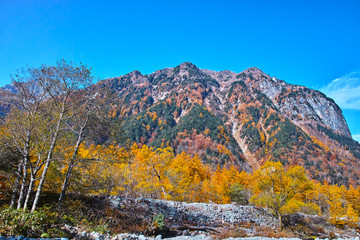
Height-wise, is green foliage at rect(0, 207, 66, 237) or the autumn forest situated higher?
the autumn forest

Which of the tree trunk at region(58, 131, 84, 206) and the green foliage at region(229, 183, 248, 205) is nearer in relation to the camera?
the tree trunk at region(58, 131, 84, 206)

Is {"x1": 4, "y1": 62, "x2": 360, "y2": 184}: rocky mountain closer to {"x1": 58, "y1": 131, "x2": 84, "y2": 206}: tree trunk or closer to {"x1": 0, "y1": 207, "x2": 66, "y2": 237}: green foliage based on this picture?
{"x1": 58, "y1": 131, "x2": 84, "y2": 206}: tree trunk

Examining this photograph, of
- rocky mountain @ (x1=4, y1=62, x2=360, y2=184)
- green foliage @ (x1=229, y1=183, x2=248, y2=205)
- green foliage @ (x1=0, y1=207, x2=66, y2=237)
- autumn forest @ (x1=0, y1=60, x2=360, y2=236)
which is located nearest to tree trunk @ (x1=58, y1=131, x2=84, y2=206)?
autumn forest @ (x1=0, y1=60, x2=360, y2=236)

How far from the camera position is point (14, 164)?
8.86 metres

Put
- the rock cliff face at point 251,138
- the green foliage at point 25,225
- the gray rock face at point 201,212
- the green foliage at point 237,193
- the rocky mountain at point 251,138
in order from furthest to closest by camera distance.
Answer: the rock cliff face at point 251,138 → the rocky mountain at point 251,138 → the green foliage at point 237,193 → the gray rock face at point 201,212 → the green foliage at point 25,225

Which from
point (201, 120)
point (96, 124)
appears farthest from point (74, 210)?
point (201, 120)

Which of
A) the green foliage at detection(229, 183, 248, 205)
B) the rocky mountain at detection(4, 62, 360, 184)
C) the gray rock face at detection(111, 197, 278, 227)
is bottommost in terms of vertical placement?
the gray rock face at detection(111, 197, 278, 227)

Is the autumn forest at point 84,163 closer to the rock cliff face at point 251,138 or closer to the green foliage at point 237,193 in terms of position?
the green foliage at point 237,193

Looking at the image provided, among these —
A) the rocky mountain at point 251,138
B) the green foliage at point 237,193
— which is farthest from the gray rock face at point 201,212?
the rocky mountain at point 251,138

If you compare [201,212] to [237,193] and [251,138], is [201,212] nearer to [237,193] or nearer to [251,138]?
[237,193]

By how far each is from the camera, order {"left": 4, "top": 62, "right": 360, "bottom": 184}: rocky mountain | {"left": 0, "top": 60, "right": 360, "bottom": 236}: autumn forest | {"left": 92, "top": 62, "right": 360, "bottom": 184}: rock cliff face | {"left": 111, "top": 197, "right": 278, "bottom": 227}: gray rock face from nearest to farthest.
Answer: {"left": 0, "top": 60, "right": 360, "bottom": 236}: autumn forest < {"left": 111, "top": 197, "right": 278, "bottom": 227}: gray rock face < {"left": 4, "top": 62, "right": 360, "bottom": 184}: rocky mountain < {"left": 92, "top": 62, "right": 360, "bottom": 184}: rock cliff face

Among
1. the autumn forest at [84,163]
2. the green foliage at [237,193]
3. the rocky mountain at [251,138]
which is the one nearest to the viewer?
the autumn forest at [84,163]

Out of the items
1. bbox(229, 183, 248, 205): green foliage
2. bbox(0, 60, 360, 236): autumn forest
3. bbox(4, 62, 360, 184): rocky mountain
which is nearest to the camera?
bbox(0, 60, 360, 236): autumn forest

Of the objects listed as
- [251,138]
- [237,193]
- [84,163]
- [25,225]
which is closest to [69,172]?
[84,163]
